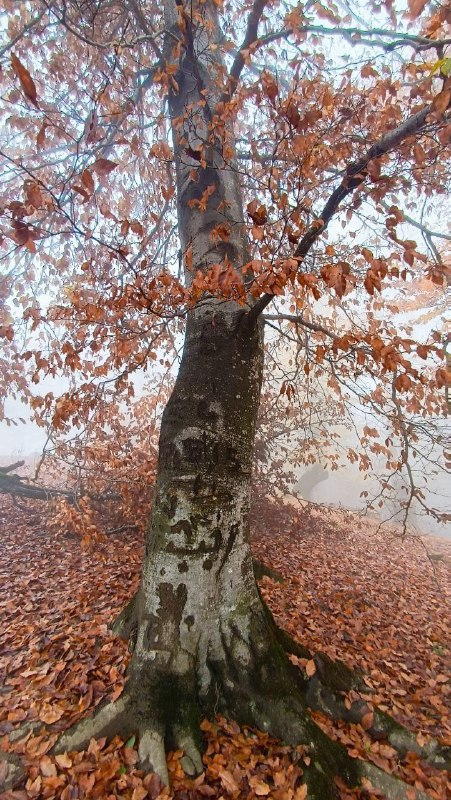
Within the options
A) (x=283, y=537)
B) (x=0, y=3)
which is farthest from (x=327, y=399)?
(x=0, y=3)

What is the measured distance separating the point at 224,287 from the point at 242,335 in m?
0.79

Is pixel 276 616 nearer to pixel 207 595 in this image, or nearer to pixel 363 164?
pixel 207 595

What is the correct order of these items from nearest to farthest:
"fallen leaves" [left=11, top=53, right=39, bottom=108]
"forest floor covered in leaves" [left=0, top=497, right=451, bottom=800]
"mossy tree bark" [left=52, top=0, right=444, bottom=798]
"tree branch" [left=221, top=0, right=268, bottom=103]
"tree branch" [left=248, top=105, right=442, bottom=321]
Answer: "fallen leaves" [left=11, top=53, right=39, bottom=108] → "tree branch" [left=248, top=105, right=442, bottom=321] → "forest floor covered in leaves" [left=0, top=497, right=451, bottom=800] → "mossy tree bark" [left=52, top=0, right=444, bottom=798] → "tree branch" [left=221, top=0, right=268, bottom=103]

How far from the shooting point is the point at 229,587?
264 centimetres

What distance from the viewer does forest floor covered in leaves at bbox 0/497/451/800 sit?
7.12 feet

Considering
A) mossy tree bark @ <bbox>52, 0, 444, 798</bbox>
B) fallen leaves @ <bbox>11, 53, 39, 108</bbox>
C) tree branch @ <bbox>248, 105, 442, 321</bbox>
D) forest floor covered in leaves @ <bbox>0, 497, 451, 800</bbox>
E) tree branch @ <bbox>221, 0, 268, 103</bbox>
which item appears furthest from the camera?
tree branch @ <bbox>221, 0, 268, 103</bbox>

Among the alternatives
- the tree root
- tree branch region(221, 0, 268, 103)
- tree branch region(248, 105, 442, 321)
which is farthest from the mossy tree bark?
tree branch region(248, 105, 442, 321)

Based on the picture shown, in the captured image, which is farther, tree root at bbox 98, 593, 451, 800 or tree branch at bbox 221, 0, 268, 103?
tree branch at bbox 221, 0, 268, 103

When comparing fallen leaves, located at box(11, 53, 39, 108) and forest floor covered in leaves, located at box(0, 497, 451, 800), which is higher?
fallen leaves, located at box(11, 53, 39, 108)

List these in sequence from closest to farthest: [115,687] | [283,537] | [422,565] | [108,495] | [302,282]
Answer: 1. [302,282]
2. [115,687]
3. [108,495]
4. [283,537]
5. [422,565]

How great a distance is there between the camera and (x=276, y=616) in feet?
13.0

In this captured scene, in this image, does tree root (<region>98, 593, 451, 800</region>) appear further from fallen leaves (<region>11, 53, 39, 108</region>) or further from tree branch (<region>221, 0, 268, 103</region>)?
tree branch (<region>221, 0, 268, 103</region>)

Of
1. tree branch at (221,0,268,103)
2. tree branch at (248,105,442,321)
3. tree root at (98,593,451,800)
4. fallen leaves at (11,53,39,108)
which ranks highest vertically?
tree branch at (221,0,268,103)

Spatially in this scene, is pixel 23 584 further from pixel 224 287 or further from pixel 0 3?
pixel 0 3
